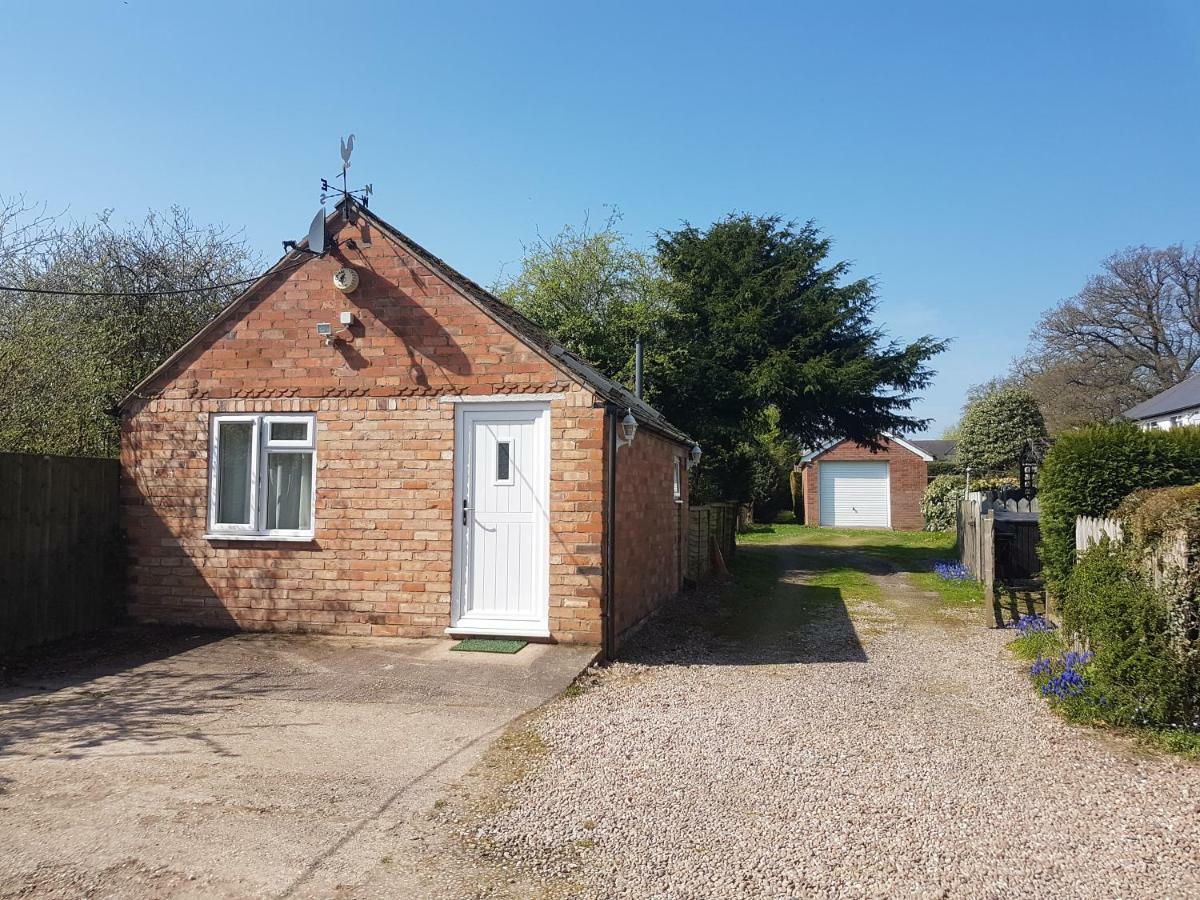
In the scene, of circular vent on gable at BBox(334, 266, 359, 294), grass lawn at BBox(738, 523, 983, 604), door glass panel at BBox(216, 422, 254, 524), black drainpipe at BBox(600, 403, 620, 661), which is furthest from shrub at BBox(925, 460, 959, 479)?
door glass panel at BBox(216, 422, 254, 524)

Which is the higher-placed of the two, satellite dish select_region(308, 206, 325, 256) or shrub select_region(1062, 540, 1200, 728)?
satellite dish select_region(308, 206, 325, 256)

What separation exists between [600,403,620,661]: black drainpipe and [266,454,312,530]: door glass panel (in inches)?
133

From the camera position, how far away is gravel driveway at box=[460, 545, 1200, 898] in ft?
12.8

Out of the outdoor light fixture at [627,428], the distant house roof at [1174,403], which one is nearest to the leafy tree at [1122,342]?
the distant house roof at [1174,403]

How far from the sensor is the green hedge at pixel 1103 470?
8.62 m

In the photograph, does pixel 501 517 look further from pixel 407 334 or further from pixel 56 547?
pixel 56 547

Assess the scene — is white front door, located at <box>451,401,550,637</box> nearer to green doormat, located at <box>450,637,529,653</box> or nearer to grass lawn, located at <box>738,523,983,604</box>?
green doormat, located at <box>450,637,529,653</box>

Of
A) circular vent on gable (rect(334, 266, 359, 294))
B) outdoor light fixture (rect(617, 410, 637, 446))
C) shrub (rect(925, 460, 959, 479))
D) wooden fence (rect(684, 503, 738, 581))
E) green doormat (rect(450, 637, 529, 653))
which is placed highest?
circular vent on gable (rect(334, 266, 359, 294))

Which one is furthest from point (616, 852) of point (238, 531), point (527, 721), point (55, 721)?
point (238, 531)

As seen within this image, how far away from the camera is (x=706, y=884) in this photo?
3.78 metres

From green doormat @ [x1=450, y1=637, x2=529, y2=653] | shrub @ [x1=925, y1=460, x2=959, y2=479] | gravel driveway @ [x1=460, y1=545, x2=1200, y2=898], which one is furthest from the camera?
shrub @ [x1=925, y1=460, x2=959, y2=479]

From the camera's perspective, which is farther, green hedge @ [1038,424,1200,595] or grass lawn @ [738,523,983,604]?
grass lawn @ [738,523,983,604]

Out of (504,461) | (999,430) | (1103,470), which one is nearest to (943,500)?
(999,430)

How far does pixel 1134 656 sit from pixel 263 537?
27.2ft
